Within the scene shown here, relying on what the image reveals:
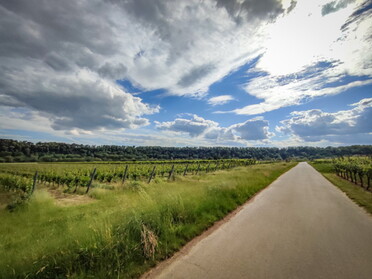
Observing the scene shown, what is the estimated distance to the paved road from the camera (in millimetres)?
3830

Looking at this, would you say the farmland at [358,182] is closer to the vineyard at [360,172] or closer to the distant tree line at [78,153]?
the vineyard at [360,172]

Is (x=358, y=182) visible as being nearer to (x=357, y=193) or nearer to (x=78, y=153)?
(x=357, y=193)

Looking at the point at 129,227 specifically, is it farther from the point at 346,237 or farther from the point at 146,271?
the point at 346,237

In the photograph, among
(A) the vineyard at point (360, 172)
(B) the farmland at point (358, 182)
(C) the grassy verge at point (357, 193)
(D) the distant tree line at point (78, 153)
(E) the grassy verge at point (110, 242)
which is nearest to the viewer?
(E) the grassy verge at point (110, 242)

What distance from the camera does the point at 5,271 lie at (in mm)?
3752

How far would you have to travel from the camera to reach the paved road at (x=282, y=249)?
383 centimetres

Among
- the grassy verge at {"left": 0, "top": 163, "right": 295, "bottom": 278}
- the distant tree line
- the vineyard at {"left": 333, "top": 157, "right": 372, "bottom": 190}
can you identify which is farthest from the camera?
the distant tree line

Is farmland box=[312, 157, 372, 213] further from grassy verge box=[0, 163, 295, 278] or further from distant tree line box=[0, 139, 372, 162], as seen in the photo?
distant tree line box=[0, 139, 372, 162]

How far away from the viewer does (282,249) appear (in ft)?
15.5

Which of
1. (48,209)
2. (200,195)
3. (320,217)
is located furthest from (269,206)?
(48,209)

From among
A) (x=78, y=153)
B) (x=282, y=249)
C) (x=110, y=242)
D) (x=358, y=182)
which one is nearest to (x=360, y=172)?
(x=358, y=182)

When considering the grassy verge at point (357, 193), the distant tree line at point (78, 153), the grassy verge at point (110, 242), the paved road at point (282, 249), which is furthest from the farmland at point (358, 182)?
the distant tree line at point (78, 153)

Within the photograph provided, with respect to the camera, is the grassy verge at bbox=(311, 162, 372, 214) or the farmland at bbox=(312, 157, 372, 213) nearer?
the grassy verge at bbox=(311, 162, 372, 214)

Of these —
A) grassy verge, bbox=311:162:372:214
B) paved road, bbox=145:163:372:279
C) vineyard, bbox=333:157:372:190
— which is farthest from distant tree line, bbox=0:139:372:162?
paved road, bbox=145:163:372:279
